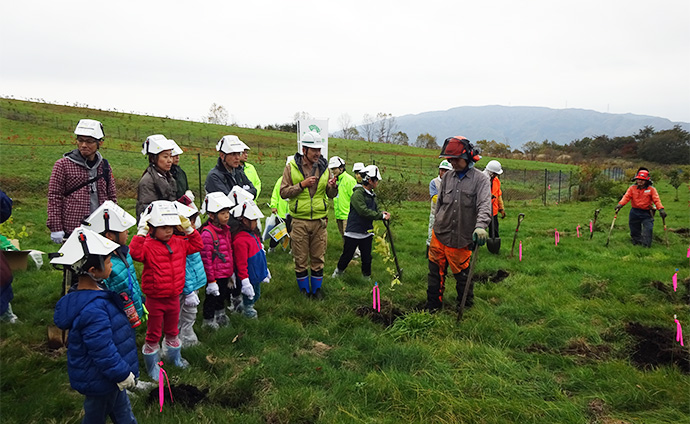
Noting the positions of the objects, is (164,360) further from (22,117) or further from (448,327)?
(22,117)

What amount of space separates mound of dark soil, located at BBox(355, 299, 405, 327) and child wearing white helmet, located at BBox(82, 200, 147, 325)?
9.52 feet

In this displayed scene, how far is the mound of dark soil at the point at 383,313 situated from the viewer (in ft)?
17.6

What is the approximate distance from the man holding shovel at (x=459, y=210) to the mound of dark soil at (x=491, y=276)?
1890 mm

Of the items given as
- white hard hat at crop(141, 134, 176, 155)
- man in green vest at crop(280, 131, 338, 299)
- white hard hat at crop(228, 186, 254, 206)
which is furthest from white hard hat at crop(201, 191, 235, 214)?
man in green vest at crop(280, 131, 338, 299)

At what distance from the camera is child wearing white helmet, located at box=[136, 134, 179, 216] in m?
4.60

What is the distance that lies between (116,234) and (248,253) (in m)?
1.91

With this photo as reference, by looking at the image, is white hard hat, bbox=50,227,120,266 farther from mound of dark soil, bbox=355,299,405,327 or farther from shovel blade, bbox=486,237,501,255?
shovel blade, bbox=486,237,501,255

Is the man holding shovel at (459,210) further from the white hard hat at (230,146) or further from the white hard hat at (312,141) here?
the white hard hat at (230,146)

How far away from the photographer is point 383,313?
5.55m

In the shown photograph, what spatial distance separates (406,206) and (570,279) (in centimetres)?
1103

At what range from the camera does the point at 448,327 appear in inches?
199

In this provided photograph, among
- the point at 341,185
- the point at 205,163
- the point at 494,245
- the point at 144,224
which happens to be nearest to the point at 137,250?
the point at 144,224

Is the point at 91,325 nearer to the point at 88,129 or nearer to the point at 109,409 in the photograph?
the point at 109,409

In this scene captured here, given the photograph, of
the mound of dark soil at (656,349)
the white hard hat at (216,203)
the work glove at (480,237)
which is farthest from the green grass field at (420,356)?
the white hard hat at (216,203)
